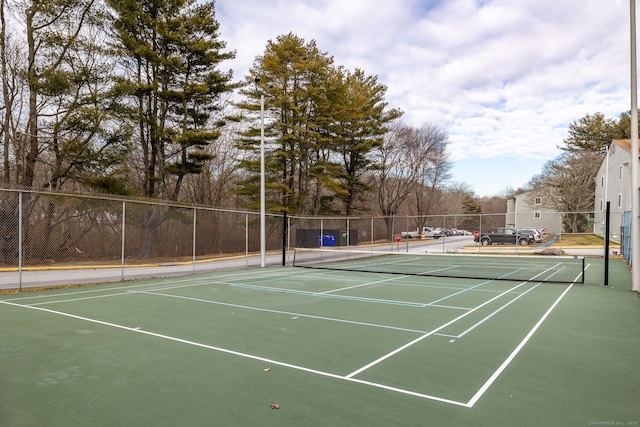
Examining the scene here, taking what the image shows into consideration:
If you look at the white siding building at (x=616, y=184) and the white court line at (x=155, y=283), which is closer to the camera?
the white court line at (x=155, y=283)

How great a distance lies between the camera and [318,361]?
490 cm

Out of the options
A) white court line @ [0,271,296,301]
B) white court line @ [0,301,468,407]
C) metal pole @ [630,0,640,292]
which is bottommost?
white court line @ [0,271,296,301]

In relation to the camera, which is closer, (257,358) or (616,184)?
(257,358)

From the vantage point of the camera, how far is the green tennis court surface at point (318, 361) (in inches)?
138

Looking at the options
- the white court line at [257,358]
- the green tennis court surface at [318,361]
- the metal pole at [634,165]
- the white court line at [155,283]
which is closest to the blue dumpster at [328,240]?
the white court line at [155,283]

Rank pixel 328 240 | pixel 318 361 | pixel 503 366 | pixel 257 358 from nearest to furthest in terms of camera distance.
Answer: pixel 503 366, pixel 318 361, pixel 257 358, pixel 328 240

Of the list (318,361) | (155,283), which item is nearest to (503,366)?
(318,361)

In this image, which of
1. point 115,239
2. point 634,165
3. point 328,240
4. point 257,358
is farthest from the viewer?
point 328,240

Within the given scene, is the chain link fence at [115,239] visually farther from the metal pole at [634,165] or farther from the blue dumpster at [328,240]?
the metal pole at [634,165]

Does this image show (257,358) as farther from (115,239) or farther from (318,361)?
(115,239)

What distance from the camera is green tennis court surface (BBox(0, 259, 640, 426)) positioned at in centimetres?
350

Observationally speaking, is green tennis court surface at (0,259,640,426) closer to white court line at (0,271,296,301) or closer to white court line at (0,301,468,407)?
white court line at (0,301,468,407)

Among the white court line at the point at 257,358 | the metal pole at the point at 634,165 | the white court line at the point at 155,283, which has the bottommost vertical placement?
the white court line at the point at 155,283

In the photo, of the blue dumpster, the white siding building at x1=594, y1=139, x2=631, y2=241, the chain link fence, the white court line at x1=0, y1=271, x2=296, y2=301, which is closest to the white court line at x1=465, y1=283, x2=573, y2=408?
the white court line at x1=0, y1=271, x2=296, y2=301
